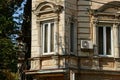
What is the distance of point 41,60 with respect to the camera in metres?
20.9

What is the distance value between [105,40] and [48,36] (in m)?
3.18

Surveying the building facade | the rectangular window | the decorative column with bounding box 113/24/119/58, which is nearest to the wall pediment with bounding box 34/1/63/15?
the building facade

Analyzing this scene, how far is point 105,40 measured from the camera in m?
21.4

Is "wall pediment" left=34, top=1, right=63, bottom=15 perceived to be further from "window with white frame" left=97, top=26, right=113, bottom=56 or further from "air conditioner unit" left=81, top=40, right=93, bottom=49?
"window with white frame" left=97, top=26, right=113, bottom=56

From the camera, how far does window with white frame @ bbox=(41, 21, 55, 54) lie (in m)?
20.9

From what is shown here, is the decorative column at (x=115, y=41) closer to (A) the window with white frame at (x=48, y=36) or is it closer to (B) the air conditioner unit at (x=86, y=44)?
(B) the air conditioner unit at (x=86, y=44)

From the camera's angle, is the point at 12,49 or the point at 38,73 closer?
the point at 38,73

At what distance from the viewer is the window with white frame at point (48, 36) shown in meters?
20.9

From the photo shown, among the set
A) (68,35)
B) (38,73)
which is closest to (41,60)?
(38,73)

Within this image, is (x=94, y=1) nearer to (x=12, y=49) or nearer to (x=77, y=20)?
(x=77, y=20)

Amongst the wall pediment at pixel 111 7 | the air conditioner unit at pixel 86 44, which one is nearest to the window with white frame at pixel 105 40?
the air conditioner unit at pixel 86 44

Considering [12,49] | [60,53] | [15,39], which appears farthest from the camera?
[15,39]

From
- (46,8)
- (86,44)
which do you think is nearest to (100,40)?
(86,44)

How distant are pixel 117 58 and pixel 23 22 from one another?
296 inches
